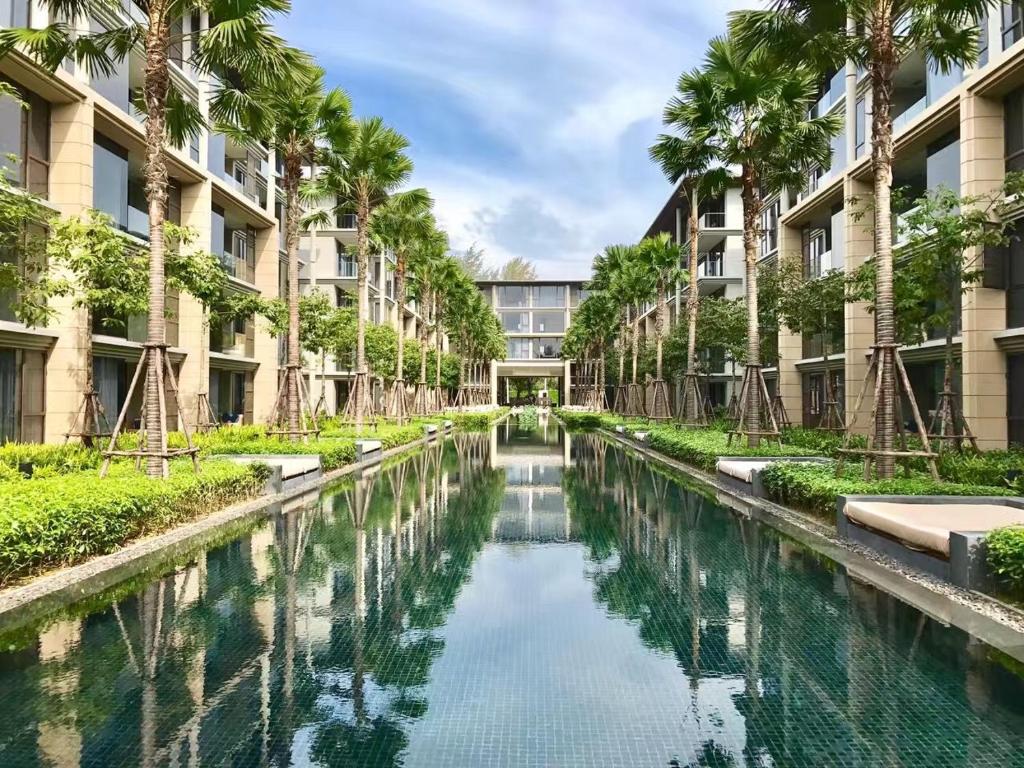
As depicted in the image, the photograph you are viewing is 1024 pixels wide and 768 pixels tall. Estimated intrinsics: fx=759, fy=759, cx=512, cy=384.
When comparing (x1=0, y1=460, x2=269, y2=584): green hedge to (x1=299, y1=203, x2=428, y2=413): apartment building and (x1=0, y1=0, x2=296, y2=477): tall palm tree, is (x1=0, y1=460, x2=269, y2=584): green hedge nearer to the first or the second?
(x1=0, y1=0, x2=296, y2=477): tall palm tree

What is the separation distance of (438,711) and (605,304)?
44728mm

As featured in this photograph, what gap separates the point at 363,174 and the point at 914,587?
20.1 m

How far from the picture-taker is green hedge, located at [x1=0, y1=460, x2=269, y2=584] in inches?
276

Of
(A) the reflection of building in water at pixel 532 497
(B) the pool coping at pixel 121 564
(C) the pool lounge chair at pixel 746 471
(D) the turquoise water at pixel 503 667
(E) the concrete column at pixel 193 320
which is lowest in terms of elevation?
(A) the reflection of building in water at pixel 532 497

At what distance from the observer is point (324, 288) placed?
156 ft

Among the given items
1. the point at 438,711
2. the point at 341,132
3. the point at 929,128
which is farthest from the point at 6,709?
the point at 929,128

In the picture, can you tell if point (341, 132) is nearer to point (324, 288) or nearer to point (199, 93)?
point (199, 93)

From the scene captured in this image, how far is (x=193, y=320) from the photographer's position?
26672 millimetres

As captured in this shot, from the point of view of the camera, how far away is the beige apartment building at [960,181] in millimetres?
17875

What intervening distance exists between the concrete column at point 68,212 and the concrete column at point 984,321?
21627 millimetres

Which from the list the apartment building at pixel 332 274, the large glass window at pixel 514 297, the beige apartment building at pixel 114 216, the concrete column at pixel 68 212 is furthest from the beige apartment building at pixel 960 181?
the large glass window at pixel 514 297

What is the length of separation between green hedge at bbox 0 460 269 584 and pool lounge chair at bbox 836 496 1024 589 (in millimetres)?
8564

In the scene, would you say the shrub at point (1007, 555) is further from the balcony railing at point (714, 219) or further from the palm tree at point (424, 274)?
the balcony railing at point (714, 219)

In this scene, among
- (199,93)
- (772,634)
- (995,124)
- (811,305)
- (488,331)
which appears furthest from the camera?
(488,331)
